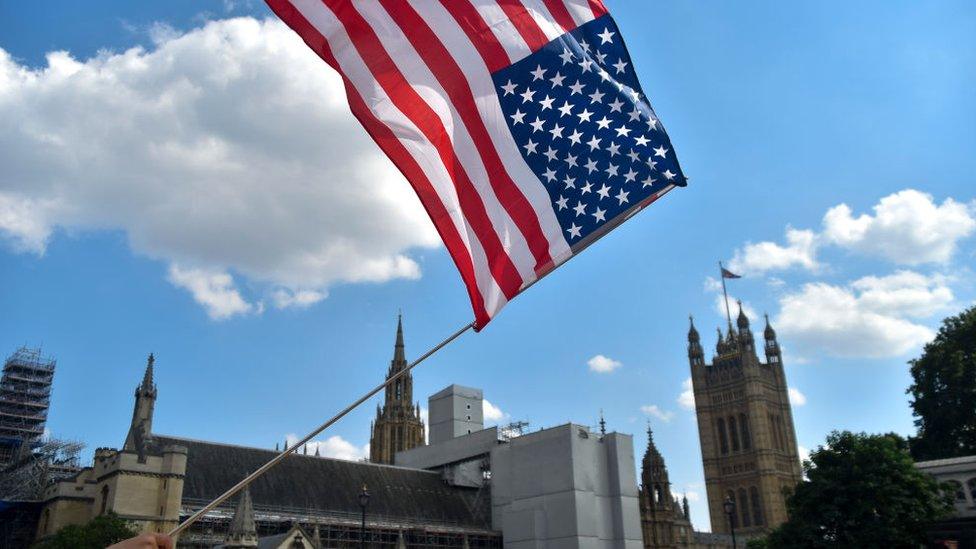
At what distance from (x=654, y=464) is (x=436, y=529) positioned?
20.7 meters

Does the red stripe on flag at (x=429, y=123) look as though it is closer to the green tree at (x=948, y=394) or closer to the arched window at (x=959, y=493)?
the arched window at (x=959, y=493)

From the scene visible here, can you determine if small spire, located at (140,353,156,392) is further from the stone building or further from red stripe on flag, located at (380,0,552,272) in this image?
red stripe on flag, located at (380,0,552,272)

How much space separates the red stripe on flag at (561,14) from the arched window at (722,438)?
130 metres

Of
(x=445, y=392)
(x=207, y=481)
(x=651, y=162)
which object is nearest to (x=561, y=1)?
(x=651, y=162)

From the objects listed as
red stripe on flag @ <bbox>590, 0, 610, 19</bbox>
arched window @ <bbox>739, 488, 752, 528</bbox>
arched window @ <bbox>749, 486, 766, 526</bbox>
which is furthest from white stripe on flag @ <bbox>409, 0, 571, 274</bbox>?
arched window @ <bbox>739, 488, 752, 528</bbox>

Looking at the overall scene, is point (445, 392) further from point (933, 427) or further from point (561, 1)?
point (561, 1)

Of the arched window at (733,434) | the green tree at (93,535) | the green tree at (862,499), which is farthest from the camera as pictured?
the arched window at (733,434)

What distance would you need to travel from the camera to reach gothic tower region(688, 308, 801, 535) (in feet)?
398

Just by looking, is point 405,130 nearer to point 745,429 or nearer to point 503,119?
point 503,119

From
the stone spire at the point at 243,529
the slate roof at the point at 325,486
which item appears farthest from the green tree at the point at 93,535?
the slate roof at the point at 325,486

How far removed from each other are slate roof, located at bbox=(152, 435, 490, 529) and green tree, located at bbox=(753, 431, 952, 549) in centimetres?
2830

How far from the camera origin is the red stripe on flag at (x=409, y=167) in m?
9.17

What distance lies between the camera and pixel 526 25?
979 cm

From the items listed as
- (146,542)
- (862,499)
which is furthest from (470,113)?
(862,499)
